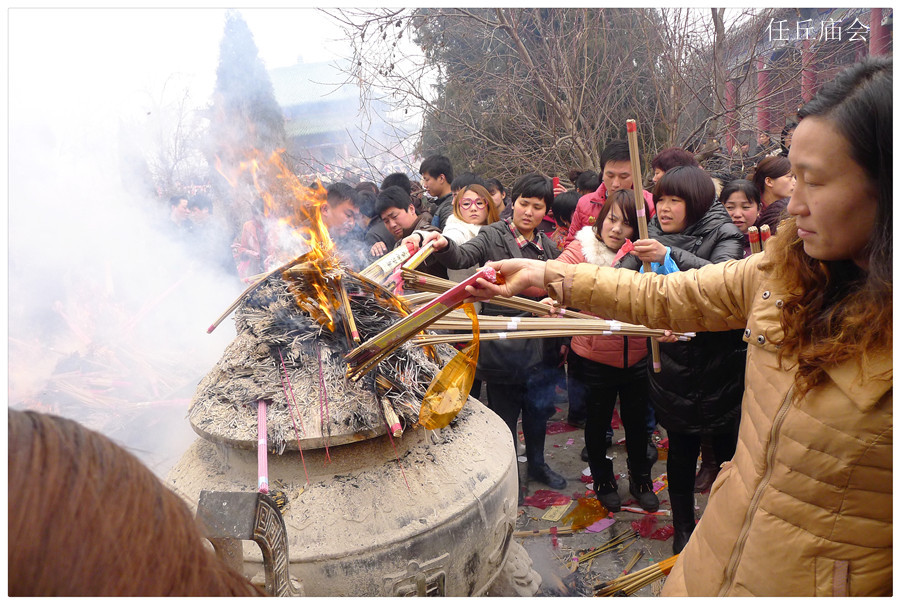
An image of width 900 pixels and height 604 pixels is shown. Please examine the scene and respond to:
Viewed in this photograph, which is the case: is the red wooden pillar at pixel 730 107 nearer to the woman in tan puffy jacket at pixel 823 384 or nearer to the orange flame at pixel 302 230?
the orange flame at pixel 302 230

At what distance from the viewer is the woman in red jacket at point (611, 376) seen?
3840 millimetres

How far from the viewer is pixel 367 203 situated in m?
6.44

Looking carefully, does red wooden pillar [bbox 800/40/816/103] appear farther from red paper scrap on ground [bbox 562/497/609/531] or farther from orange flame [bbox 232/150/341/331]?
orange flame [bbox 232/150/341/331]

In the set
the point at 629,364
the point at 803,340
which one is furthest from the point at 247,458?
the point at 629,364

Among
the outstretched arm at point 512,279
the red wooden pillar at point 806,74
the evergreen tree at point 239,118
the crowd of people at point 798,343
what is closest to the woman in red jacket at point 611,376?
the crowd of people at point 798,343

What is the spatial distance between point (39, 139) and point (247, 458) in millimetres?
3172

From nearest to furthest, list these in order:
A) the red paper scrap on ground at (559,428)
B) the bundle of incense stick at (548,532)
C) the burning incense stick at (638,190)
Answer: the burning incense stick at (638,190) < the bundle of incense stick at (548,532) < the red paper scrap on ground at (559,428)

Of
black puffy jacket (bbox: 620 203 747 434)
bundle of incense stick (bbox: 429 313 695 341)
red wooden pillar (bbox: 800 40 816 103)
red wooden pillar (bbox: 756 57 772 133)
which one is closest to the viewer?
bundle of incense stick (bbox: 429 313 695 341)

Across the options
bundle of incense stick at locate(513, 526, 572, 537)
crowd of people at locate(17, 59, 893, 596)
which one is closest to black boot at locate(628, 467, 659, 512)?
bundle of incense stick at locate(513, 526, 572, 537)

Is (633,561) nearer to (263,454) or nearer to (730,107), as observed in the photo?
(263,454)

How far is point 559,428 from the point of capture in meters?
5.56

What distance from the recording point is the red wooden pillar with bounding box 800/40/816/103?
645 cm

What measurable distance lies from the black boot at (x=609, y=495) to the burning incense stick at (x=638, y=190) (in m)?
1.18

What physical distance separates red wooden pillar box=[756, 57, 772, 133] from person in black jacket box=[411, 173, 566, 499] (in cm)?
394
